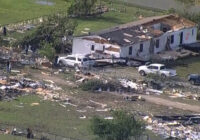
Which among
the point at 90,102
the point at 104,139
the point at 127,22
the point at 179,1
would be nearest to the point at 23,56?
the point at 90,102

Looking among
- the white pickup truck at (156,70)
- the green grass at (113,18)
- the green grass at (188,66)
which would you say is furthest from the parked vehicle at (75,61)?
the green grass at (113,18)

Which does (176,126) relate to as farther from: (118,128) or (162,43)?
(162,43)

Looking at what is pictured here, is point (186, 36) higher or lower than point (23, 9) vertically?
lower

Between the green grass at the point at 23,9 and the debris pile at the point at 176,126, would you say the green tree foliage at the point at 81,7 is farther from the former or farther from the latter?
the debris pile at the point at 176,126

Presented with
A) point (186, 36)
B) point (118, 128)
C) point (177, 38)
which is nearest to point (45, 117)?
point (118, 128)

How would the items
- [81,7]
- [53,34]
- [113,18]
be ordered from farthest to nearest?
[113,18] < [81,7] < [53,34]
